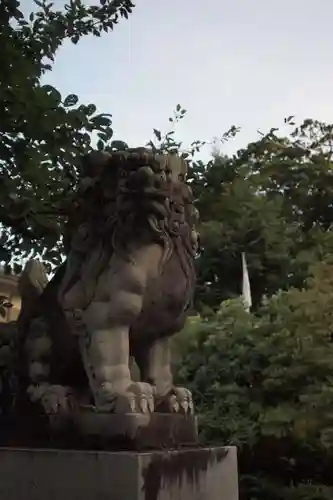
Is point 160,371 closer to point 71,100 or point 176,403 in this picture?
point 176,403

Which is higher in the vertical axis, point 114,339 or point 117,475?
point 114,339

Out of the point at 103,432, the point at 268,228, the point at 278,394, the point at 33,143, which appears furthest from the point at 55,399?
the point at 268,228

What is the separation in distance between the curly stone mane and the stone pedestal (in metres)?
0.73

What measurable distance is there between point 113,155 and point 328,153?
15.4 meters

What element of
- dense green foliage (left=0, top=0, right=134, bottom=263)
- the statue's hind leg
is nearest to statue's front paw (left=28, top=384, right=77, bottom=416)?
the statue's hind leg

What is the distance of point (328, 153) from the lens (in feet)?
59.4

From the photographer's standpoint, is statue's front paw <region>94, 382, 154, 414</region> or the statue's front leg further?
the statue's front leg

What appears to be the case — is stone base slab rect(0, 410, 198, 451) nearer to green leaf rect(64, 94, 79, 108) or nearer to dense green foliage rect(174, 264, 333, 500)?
green leaf rect(64, 94, 79, 108)

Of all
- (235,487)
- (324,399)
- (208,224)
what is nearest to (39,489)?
(235,487)

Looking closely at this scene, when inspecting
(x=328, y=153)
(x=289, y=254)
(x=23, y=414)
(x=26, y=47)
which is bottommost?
(x=23, y=414)

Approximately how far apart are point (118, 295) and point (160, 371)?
20.4 inches

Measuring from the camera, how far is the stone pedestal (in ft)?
9.74

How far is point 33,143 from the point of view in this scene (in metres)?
5.29

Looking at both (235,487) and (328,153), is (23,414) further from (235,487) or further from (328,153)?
(328,153)
